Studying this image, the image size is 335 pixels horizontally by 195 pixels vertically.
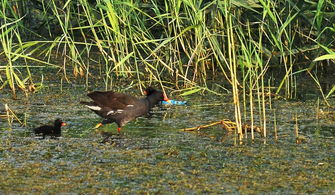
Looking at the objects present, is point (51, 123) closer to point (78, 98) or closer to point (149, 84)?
point (78, 98)

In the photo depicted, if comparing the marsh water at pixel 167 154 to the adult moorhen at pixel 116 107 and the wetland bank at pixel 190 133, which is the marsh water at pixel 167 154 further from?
the adult moorhen at pixel 116 107

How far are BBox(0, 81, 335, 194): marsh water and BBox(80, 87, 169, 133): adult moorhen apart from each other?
139 mm

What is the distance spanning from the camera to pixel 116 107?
24.5 feet

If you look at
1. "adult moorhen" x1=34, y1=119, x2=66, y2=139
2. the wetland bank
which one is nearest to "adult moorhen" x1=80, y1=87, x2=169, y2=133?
the wetland bank

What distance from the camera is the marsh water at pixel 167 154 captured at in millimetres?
5372

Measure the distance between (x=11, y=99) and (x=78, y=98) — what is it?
707mm

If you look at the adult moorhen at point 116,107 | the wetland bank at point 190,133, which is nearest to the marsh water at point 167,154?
the wetland bank at point 190,133

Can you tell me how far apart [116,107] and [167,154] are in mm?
1288

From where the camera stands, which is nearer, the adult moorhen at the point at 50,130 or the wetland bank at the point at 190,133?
the wetland bank at the point at 190,133

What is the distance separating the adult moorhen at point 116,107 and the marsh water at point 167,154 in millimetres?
139

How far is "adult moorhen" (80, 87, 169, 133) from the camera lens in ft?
24.3

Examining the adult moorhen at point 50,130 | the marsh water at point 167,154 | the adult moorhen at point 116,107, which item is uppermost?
the adult moorhen at point 116,107

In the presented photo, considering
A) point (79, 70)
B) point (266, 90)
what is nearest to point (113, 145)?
point (266, 90)

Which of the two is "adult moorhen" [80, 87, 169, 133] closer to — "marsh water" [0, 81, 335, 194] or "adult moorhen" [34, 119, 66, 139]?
"marsh water" [0, 81, 335, 194]
